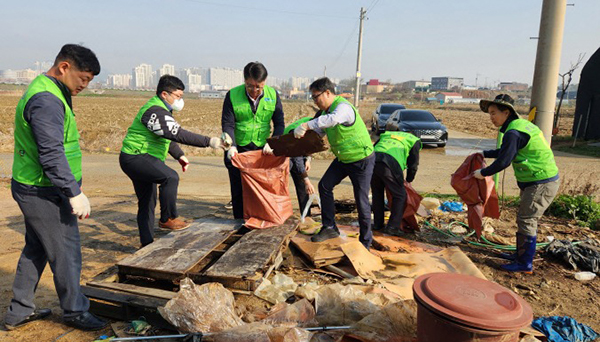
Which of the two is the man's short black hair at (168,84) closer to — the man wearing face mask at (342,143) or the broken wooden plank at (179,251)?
the man wearing face mask at (342,143)

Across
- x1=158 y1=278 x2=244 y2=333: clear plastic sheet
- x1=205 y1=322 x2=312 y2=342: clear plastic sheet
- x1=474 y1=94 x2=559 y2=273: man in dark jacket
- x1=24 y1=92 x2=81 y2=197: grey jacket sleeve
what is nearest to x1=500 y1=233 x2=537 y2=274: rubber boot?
x1=474 y1=94 x2=559 y2=273: man in dark jacket

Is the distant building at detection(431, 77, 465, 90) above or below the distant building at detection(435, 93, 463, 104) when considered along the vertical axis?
above

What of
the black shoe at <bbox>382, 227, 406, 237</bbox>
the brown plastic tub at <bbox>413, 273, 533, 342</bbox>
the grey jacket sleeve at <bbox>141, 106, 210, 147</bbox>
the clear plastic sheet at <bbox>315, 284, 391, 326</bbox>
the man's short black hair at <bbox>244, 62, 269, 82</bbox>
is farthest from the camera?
the black shoe at <bbox>382, 227, 406, 237</bbox>

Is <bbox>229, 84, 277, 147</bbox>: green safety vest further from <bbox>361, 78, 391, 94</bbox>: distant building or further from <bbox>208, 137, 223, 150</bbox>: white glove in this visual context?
<bbox>361, 78, 391, 94</bbox>: distant building

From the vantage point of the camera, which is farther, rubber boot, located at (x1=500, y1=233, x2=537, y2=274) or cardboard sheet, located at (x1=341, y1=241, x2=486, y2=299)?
rubber boot, located at (x1=500, y1=233, x2=537, y2=274)

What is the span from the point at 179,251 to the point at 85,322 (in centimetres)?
86

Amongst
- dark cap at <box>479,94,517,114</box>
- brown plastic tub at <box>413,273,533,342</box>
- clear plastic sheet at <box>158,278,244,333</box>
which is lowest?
clear plastic sheet at <box>158,278,244,333</box>

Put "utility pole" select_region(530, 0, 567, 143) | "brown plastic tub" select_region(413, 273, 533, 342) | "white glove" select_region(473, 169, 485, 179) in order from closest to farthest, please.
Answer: "brown plastic tub" select_region(413, 273, 533, 342) → "white glove" select_region(473, 169, 485, 179) → "utility pole" select_region(530, 0, 567, 143)

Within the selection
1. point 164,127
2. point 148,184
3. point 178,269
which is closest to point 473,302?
point 178,269

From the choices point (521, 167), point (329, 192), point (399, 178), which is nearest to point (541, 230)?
point (521, 167)

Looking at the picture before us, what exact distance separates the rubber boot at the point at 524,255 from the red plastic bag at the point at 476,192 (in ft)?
1.63

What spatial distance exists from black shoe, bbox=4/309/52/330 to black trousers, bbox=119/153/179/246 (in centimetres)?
121

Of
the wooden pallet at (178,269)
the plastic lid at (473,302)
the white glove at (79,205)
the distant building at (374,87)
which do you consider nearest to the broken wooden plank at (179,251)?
the wooden pallet at (178,269)

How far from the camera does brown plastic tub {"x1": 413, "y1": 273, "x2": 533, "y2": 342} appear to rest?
1.92 metres
